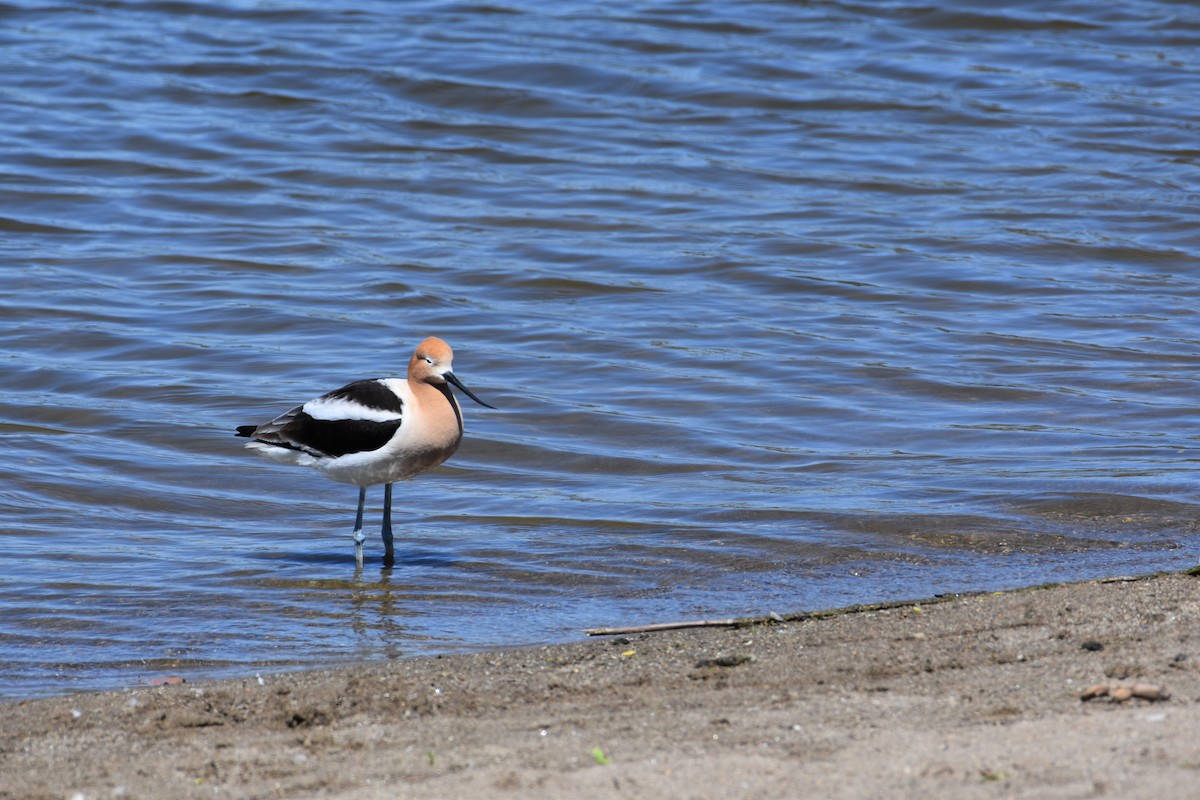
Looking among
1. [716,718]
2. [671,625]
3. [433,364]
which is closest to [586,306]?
[433,364]

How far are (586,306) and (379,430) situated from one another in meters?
5.17

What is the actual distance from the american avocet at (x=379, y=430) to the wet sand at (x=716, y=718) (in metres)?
1.73

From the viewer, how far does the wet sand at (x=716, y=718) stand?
14.1 ft

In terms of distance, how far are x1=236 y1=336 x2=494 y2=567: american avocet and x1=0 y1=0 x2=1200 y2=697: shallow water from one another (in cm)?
47

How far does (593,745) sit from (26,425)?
655cm

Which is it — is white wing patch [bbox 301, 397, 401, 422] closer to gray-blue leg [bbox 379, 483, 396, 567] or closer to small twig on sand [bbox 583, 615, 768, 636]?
gray-blue leg [bbox 379, 483, 396, 567]

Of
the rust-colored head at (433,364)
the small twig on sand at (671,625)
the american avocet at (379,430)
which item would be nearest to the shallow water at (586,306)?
the small twig on sand at (671,625)

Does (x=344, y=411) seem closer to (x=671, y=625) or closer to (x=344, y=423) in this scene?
(x=344, y=423)

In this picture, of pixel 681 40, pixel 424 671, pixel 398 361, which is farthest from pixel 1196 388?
pixel 681 40

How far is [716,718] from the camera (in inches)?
195

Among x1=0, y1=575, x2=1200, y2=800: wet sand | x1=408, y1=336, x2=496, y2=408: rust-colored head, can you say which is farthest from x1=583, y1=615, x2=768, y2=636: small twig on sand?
x1=408, y1=336, x2=496, y2=408: rust-colored head

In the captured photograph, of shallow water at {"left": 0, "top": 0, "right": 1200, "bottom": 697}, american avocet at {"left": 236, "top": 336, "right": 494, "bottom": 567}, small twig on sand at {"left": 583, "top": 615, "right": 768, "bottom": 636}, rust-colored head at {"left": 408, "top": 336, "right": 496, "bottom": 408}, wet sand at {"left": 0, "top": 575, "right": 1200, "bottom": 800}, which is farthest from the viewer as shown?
rust-colored head at {"left": 408, "top": 336, "right": 496, "bottom": 408}

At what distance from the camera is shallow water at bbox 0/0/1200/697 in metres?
7.60

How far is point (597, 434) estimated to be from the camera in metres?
10.1
